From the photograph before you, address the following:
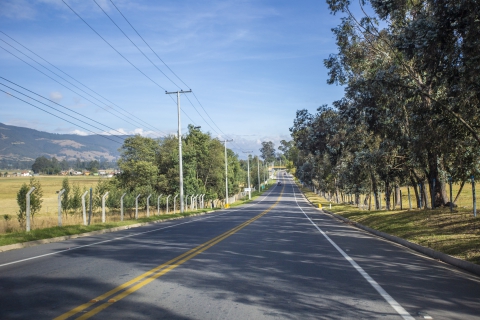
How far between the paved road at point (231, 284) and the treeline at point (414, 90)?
5074 millimetres

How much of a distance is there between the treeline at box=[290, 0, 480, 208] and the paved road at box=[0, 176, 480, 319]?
5074mm

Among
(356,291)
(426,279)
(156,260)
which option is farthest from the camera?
(156,260)

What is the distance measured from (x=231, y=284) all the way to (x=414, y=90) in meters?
11.4

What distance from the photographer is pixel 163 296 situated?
303 inches

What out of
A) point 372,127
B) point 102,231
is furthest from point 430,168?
point 102,231

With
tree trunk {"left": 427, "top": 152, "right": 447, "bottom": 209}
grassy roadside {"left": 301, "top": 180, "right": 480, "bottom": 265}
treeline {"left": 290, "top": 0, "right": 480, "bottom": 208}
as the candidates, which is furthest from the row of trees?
grassy roadside {"left": 301, "top": 180, "right": 480, "bottom": 265}

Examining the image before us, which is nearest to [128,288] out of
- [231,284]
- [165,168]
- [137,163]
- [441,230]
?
[231,284]

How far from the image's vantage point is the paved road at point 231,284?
→ 6.81 metres

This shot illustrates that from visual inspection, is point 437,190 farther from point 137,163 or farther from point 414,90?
point 137,163

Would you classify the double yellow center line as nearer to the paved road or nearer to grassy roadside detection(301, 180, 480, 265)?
the paved road

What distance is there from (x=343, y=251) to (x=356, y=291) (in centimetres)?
577

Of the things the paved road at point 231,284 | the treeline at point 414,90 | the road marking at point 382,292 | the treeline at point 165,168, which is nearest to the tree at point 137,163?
the treeline at point 165,168

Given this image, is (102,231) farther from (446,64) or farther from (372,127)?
(446,64)

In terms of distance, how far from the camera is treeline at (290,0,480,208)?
1292 cm
